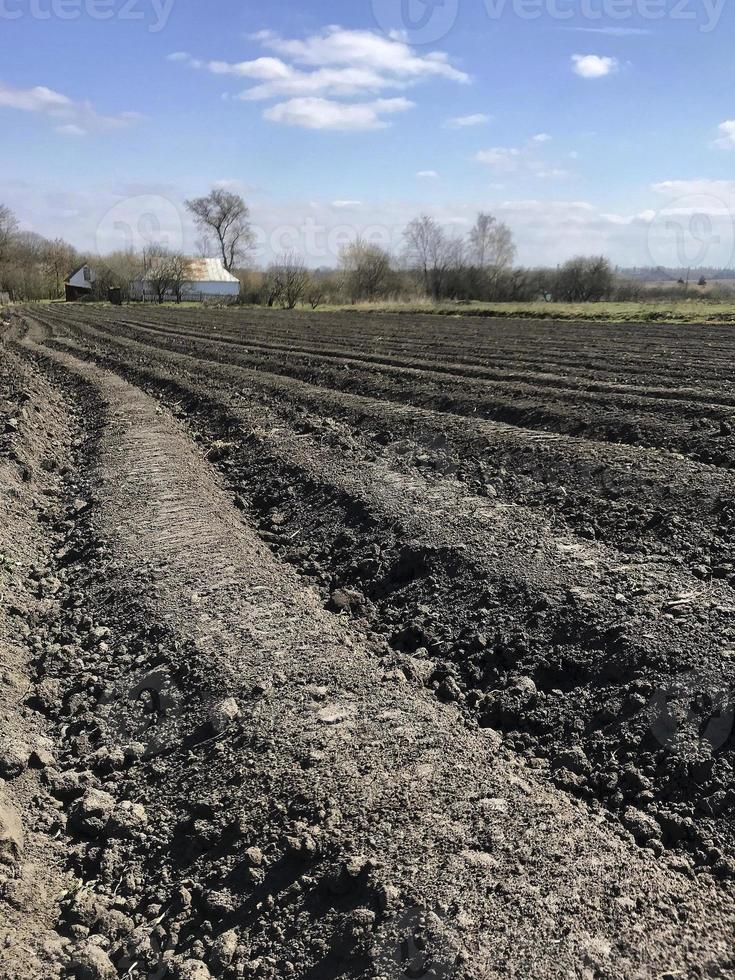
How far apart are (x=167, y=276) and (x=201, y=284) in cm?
630

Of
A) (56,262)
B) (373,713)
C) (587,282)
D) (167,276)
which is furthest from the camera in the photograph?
(56,262)

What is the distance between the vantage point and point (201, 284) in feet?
273

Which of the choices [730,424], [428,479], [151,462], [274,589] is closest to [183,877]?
[274,589]

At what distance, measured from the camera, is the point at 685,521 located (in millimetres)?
5859

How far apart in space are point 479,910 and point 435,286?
70896 mm

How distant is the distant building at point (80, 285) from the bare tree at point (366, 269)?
30.0 m

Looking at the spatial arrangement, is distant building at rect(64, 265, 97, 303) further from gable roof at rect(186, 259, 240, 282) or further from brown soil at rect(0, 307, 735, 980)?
brown soil at rect(0, 307, 735, 980)

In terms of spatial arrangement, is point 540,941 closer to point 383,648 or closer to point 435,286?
point 383,648

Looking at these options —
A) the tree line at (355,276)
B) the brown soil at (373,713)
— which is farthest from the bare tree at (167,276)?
the brown soil at (373,713)

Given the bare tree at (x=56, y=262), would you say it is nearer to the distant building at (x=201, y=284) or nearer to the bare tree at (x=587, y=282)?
the distant building at (x=201, y=284)

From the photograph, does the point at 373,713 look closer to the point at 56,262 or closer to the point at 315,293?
the point at 315,293

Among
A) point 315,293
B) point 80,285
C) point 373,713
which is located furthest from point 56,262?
point 373,713

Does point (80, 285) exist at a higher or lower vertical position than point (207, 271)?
lower

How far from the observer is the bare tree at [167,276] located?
77438 mm
